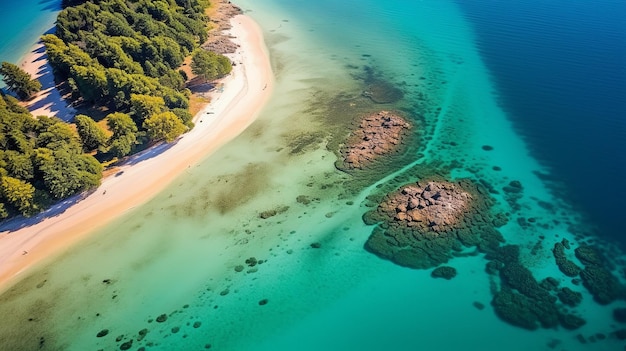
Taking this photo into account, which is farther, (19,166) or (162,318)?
(19,166)

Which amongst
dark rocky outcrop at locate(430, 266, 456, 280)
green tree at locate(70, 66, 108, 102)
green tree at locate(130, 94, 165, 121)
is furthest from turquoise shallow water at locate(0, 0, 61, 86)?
dark rocky outcrop at locate(430, 266, 456, 280)

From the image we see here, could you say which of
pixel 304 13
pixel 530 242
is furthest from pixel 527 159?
pixel 304 13

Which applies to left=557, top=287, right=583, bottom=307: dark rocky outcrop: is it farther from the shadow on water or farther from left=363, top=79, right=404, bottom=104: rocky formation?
the shadow on water

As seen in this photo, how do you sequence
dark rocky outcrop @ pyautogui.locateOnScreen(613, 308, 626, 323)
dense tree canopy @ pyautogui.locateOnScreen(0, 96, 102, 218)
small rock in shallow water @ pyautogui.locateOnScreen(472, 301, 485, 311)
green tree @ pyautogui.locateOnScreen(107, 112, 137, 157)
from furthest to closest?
green tree @ pyautogui.locateOnScreen(107, 112, 137, 157), dense tree canopy @ pyautogui.locateOnScreen(0, 96, 102, 218), small rock in shallow water @ pyautogui.locateOnScreen(472, 301, 485, 311), dark rocky outcrop @ pyautogui.locateOnScreen(613, 308, 626, 323)

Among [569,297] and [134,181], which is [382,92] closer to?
[134,181]

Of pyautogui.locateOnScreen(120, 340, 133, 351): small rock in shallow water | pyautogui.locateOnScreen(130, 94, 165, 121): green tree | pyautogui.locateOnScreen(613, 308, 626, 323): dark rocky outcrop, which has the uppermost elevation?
pyautogui.locateOnScreen(130, 94, 165, 121): green tree

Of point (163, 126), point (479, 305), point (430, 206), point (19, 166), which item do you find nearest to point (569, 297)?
point (479, 305)
